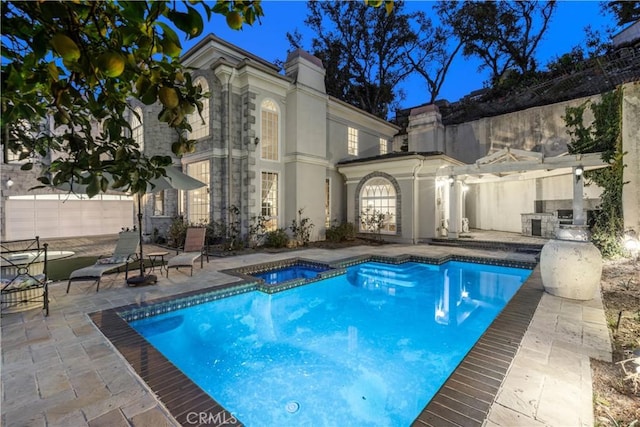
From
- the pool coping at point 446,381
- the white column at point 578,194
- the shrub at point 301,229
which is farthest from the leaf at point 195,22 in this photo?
the white column at point 578,194

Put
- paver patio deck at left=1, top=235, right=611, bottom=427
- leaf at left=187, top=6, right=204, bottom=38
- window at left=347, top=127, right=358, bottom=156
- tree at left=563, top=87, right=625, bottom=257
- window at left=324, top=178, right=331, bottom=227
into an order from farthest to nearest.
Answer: window at left=347, top=127, right=358, bottom=156, window at left=324, top=178, right=331, bottom=227, tree at left=563, top=87, right=625, bottom=257, paver patio deck at left=1, top=235, right=611, bottom=427, leaf at left=187, top=6, right=204, bottom=38

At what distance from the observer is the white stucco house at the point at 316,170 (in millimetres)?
11508

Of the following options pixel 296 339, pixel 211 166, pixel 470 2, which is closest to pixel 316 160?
pixel 211 166

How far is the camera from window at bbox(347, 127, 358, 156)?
16609 mm

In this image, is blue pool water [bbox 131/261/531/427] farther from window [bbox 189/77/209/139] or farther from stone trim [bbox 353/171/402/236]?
window [bbox 189/77/209/139]

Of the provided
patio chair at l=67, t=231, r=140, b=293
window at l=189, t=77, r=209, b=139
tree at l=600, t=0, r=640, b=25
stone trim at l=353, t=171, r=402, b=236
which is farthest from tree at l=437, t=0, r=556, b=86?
patio chair at l=67, t=231, r=140, b=293

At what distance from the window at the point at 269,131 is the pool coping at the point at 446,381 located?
8.31 meters

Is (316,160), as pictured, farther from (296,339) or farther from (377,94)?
(377,94)

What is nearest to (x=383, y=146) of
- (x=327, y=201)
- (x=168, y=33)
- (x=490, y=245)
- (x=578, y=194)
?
(x=327, y=201)

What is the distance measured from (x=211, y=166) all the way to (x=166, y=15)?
11357 mm

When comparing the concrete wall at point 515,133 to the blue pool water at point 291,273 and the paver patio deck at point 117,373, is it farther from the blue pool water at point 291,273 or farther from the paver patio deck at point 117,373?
the blue pool water at point 291,273

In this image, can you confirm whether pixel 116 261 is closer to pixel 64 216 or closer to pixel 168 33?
pixel 168 33

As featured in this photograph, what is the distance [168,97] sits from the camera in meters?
1.07

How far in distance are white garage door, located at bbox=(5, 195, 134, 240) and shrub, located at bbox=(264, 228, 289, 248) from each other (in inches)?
450
